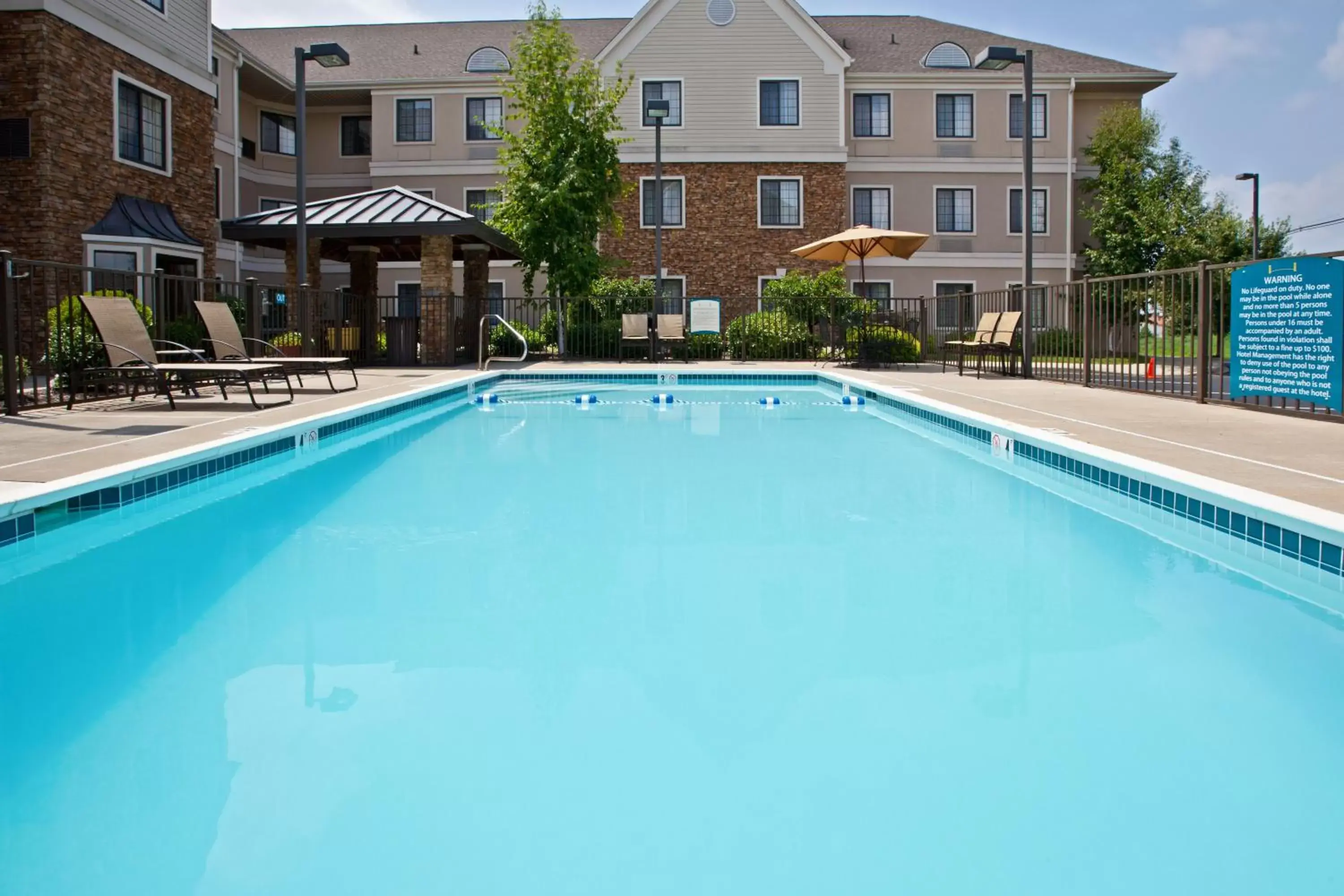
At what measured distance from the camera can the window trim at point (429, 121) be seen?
3000cm

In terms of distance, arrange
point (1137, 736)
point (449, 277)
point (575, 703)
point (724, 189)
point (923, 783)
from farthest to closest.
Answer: point (724, 189) < point (449, 277) < point (575, 703) < point (1137, 736) < point (923, 783)

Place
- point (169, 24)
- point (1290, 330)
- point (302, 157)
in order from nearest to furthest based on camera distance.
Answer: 1. point (1290, 330)
2. point (302, 157)
3. point (169, 24)

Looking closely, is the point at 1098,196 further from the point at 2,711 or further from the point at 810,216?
the point at 2,711

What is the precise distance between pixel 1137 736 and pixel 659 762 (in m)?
1.36

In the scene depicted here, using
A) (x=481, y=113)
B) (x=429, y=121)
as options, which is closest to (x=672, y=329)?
(x=481, y=113)

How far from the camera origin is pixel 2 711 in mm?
3174

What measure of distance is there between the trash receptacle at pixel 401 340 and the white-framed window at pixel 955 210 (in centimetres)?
1618

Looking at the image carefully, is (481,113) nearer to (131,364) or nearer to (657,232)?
(657,232)

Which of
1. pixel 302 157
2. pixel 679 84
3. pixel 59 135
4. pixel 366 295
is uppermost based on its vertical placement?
pixel 679 84

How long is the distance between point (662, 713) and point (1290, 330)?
8.63 metres

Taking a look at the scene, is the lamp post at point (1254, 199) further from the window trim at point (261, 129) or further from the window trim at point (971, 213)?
the window trim at point (261, 129)

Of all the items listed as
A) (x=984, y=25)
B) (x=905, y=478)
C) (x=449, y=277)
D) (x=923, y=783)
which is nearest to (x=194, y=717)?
(x=923, y=783)

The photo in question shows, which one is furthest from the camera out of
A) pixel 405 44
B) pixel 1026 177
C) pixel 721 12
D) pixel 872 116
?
pixel 405 44

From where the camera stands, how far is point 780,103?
2872 cm
